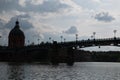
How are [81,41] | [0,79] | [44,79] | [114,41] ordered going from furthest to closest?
[81,41] < [114,41] < [44,79] < [0,79]

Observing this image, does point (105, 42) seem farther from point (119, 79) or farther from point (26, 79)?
point (26, 79)

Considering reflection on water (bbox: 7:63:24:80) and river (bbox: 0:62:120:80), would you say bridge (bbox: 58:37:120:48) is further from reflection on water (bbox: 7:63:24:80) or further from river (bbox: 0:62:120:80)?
reflection on water (bbox: 7:63:24:80)

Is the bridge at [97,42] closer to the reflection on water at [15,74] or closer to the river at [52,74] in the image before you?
the river at [52,74]

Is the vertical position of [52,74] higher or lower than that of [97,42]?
lower

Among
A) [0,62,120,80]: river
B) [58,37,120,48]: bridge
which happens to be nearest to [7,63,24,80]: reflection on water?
[0,62,120,80]: river

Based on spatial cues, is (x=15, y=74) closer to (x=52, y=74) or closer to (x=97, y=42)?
(x=52, y=74)

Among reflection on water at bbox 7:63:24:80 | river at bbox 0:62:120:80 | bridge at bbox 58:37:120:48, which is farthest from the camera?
bridge at bbox 58:37:120:48

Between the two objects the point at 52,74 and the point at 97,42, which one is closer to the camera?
the point at 52,74

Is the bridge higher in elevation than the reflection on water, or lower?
higher

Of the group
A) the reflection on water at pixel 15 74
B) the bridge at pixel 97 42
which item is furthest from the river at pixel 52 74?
the bridge at pixel 97 42

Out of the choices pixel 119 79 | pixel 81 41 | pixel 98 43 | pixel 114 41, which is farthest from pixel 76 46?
pixel 119 79

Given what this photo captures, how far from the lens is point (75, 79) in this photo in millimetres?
70875

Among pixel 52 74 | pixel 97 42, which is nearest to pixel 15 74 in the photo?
pixel 52 74

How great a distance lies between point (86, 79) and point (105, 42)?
103760 mm
